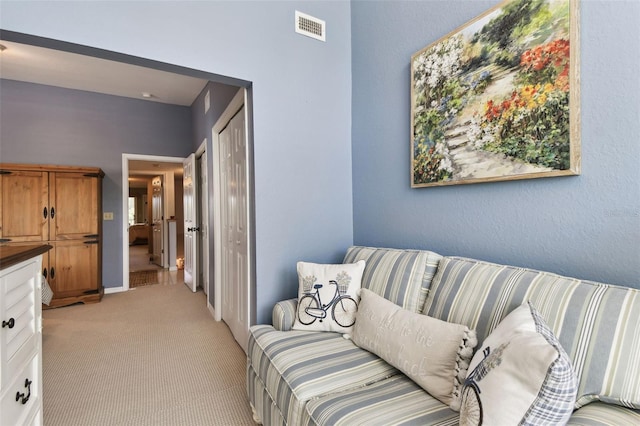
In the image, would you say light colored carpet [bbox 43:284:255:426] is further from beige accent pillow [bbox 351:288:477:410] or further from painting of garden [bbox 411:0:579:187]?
painting of garden [bbox 411:0:579:187]

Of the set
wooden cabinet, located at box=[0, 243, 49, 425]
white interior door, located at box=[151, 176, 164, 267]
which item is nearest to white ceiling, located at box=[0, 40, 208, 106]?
white interior door, located at box=[151, 176, 164, 267]

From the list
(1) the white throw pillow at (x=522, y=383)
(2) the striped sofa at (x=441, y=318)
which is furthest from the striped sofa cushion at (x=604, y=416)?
(1) the white throw pillow at (x=522, y=383)

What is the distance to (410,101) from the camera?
76.4 inches

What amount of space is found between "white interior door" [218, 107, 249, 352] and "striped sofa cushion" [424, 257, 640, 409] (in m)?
1.51

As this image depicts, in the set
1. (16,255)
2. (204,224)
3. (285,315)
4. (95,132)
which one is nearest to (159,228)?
(95,132)

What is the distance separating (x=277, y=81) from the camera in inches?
84.5

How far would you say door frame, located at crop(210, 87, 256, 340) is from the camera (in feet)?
7.02

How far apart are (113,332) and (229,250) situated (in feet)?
4.42

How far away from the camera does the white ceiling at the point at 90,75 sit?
3.31 meters

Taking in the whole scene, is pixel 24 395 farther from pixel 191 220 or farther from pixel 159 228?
pixel 159 228

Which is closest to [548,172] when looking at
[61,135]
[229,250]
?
[229,250]

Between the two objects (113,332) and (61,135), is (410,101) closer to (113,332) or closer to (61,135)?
(113,332)

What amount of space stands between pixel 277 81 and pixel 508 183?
1.55 m

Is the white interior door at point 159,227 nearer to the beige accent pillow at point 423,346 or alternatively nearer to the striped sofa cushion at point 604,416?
the beige accent pillow at point 423,346
